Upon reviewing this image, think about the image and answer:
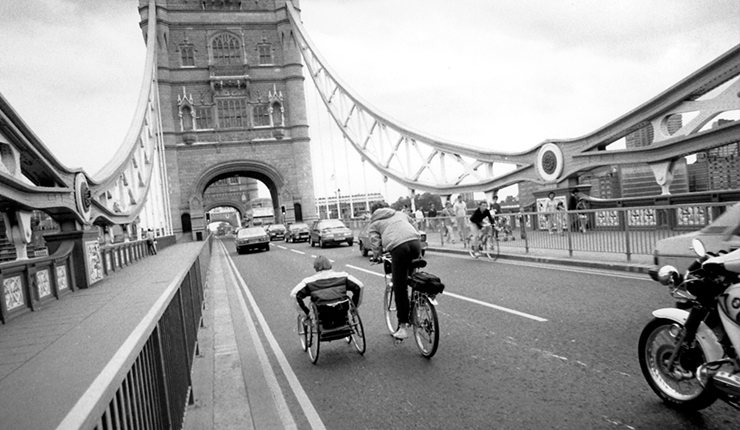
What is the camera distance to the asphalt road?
3930mm

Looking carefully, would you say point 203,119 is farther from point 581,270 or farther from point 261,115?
point 581,270

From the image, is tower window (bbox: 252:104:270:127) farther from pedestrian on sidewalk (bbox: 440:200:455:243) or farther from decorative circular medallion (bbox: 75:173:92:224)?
decorative circular medallion (bbox: 75:173:92:224)

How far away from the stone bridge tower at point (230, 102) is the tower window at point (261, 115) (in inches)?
4.1

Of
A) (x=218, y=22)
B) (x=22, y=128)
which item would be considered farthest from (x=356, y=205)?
(x=22, y=128)

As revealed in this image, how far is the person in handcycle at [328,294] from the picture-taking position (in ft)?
18.7

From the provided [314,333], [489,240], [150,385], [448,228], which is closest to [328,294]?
[314,333]

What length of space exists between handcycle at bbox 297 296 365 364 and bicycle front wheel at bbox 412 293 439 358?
618mm

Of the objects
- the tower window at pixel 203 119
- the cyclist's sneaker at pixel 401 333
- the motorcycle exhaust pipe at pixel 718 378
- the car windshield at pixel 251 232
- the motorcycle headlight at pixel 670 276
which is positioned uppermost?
the tower window at pixel 203 119

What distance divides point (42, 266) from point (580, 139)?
56.8 feet

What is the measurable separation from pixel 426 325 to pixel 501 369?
3.09 feet

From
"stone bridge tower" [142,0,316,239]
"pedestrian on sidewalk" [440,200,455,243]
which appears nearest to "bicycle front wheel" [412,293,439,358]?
"pedestrian on sidewalk" [440,200,455,243]

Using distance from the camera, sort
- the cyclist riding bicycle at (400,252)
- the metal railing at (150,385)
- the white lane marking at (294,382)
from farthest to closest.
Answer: the cyclist riding bicycle at (400,252), the white lane marking at (294,382), the metal railing at (150,385)

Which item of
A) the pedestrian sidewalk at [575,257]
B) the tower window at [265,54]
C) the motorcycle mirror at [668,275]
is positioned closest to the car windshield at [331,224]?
the pedestrian sidewalk at [575,257]

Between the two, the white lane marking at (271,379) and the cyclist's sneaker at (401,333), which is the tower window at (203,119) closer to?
the white lane marking at (271,379)
